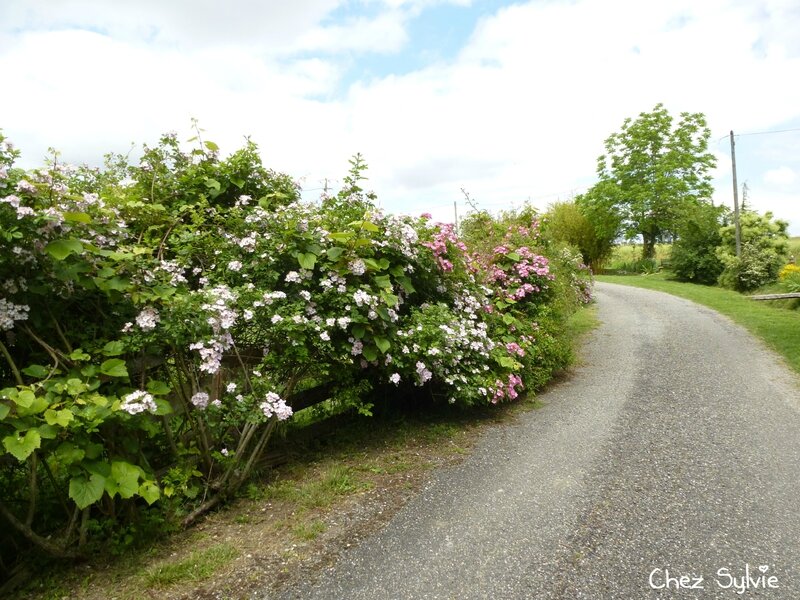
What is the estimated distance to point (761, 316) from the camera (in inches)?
444

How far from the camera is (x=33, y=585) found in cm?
267

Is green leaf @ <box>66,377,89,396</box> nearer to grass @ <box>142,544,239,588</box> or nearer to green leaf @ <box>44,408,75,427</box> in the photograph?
green leaf @ <box>44,408,75,427</box>

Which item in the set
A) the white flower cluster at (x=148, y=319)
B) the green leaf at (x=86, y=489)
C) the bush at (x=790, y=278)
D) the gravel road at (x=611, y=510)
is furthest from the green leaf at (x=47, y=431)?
the bush at (x=790, y=278)

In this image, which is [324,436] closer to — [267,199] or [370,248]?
[370,248]

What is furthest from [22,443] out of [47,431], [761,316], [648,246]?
[648,246]

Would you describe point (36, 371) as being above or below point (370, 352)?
above

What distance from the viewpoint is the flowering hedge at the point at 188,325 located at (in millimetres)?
2551

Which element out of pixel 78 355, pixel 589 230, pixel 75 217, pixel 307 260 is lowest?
pixel 78 355

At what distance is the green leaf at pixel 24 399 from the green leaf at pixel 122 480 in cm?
54

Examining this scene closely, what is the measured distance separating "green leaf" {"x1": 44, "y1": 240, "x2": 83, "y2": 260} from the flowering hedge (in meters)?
0.01

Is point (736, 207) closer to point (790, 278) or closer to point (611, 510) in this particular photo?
point (790, 278)

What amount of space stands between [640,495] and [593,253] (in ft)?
90.1

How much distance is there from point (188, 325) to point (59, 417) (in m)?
0.83

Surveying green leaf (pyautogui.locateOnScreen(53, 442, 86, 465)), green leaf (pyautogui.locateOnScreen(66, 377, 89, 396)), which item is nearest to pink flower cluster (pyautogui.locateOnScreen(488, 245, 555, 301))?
green leaf (pyautogui.locateOnScreen(66, 377, 89, 396))
